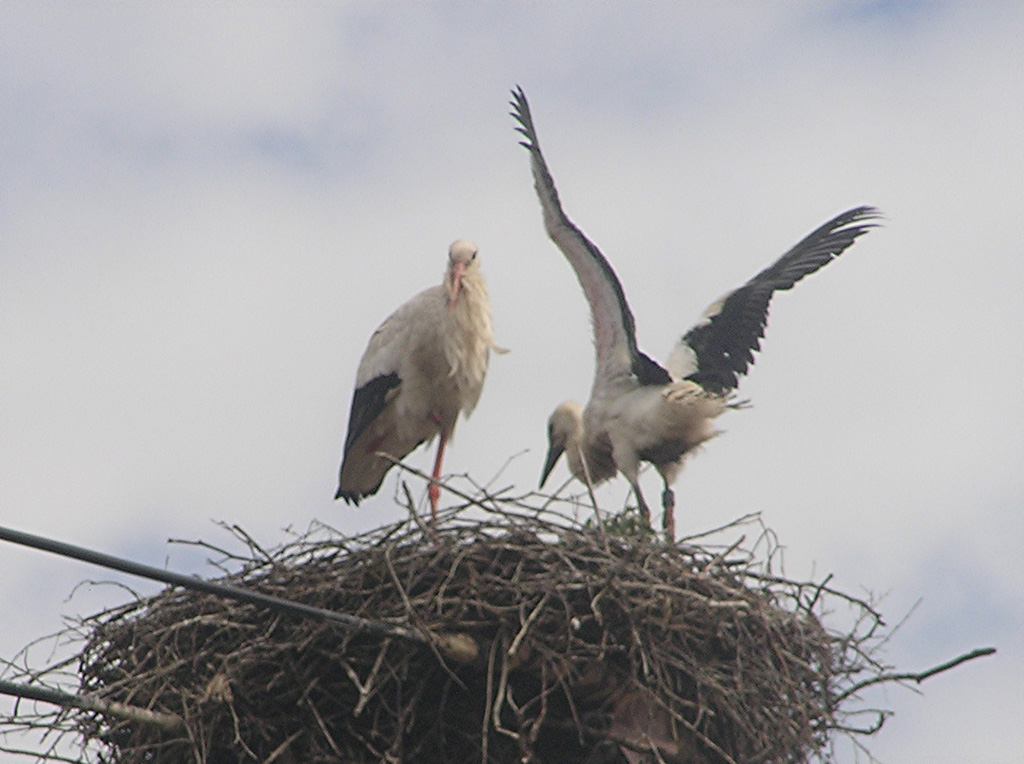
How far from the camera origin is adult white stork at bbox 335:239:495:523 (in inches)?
253

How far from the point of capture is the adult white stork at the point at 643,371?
253 inches

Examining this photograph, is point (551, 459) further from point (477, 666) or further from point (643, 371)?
point (477, 666)

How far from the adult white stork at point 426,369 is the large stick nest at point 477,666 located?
187 cm

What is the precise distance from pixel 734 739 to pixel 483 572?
32.0 inches

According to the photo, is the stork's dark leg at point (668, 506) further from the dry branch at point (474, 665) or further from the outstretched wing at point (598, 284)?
the dry branch at point (474, 665)

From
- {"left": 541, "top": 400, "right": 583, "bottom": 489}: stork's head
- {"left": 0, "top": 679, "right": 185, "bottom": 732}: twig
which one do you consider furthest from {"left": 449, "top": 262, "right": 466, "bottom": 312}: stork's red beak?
{"left": 0, "top": 679, "right": 185, "bottom": 732}: twig

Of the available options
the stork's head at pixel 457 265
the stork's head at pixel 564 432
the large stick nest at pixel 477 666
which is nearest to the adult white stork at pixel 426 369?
the stork's head at pixel 457 265

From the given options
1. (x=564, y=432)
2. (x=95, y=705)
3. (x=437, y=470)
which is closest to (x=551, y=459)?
(x=564, y=432)

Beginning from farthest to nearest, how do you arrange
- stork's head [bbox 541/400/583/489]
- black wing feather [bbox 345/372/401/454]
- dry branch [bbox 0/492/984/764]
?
stork's head [bbox 541/400/583/489], black wing feather [bbox 345/372/401/454], dry branch [bbox 0/492/984/764]

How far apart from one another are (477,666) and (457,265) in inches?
96.5

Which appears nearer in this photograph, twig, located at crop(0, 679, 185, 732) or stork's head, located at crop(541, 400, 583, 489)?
twig, located at crop(0, 679, 185, 732)

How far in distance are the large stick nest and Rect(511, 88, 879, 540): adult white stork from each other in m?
1.64

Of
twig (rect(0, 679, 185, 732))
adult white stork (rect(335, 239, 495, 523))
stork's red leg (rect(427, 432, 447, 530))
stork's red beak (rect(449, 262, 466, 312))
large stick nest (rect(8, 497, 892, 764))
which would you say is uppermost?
stork's red beak (rect(449, 262, 466, 312))

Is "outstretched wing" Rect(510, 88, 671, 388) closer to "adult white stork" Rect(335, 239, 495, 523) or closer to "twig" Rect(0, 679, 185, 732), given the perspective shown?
"adult white stork" Rect(335, 239, 495, 523)
